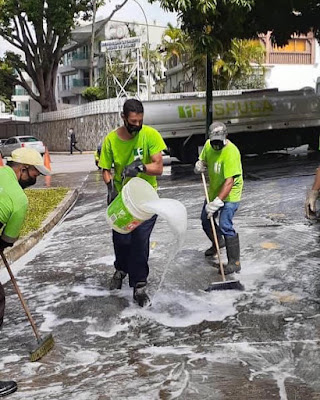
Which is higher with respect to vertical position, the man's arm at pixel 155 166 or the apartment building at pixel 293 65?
the apartment building at pixel 293 65

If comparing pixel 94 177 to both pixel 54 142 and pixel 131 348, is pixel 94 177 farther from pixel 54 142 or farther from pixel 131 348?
pixel 54 142

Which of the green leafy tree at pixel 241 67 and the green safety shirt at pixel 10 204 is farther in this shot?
the green leafy tree at pixel 241 67

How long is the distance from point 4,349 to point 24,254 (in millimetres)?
3290

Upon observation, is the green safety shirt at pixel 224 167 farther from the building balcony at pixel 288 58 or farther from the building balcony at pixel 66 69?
the building balcony at pixel 66 69

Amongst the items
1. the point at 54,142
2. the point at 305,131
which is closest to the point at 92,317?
the point at 305,131

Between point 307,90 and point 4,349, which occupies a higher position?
point 307,90

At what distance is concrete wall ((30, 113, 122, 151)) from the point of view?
32.4 metres

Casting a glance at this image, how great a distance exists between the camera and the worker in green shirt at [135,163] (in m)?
4.86

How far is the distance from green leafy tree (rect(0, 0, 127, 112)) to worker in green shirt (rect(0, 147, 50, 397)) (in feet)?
93.3

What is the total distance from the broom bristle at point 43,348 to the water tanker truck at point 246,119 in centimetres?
1325

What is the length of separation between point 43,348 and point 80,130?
32.3 metres

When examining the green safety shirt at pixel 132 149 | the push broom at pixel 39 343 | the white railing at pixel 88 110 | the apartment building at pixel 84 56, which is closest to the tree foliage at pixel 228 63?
the white railing at pixel 88 110

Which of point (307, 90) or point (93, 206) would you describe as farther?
point (307, 90)

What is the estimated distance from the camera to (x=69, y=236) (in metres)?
8.33
